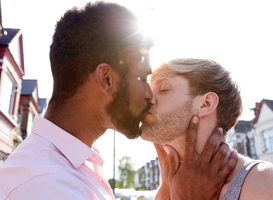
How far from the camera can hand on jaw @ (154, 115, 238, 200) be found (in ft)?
7.91

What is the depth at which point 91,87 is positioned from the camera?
79.9 inches

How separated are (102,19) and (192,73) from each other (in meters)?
1.30

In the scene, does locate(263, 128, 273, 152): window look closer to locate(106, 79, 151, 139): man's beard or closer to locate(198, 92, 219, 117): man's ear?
locate(198, 92, 219, 117): man's ear

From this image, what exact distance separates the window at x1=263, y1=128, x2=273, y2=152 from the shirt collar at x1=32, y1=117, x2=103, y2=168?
82.9 ft

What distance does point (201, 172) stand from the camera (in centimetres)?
250

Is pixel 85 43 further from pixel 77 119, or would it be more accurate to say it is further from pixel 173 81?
pixel 173 81

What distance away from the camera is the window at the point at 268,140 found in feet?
76.7

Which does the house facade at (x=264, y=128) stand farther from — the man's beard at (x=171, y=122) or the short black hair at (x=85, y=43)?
the short black hair at (x=85, y=43)

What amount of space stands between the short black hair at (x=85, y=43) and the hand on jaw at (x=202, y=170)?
120cm

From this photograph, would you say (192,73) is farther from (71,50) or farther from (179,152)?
(71,50)

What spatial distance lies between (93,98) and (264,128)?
84.4ft

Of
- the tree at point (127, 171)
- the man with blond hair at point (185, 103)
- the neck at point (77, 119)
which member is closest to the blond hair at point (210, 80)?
the man with blond hair at point (185, 103)

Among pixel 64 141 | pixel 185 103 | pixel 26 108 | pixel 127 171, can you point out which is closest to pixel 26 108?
pixel 26 108

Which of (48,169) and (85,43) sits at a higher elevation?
(85,43)
